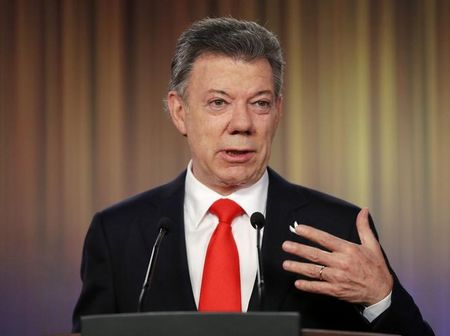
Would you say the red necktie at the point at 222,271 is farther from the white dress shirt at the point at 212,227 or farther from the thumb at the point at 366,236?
the thumb at the point at 366,236

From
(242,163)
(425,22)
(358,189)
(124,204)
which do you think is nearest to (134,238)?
(124,204)

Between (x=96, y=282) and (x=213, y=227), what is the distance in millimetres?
303

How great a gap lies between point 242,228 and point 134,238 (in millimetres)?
256

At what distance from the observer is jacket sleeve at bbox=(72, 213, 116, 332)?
83.2 inches

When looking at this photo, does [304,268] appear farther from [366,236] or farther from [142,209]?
[142,209]

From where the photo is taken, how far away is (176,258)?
2.11m

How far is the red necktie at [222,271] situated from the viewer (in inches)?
80.1

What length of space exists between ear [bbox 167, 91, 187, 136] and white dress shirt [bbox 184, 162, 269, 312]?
0.14 m

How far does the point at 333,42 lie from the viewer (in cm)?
323

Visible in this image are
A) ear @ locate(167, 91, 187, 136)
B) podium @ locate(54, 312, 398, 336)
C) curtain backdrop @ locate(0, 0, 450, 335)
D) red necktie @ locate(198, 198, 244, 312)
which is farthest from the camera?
curtain backdrop @ locate(0, 0, 450, 335)

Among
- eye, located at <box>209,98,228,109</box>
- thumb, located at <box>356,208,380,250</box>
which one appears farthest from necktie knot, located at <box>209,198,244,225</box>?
thumb, located at <box>356,208,380,250</box>

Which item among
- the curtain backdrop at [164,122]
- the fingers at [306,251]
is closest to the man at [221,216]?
the fingers at [306,251]

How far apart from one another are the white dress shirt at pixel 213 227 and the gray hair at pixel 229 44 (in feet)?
0.82

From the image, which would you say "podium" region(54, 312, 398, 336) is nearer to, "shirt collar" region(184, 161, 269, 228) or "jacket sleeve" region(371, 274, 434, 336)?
"jacket sleeve" region(371, 274, 434, 336)
